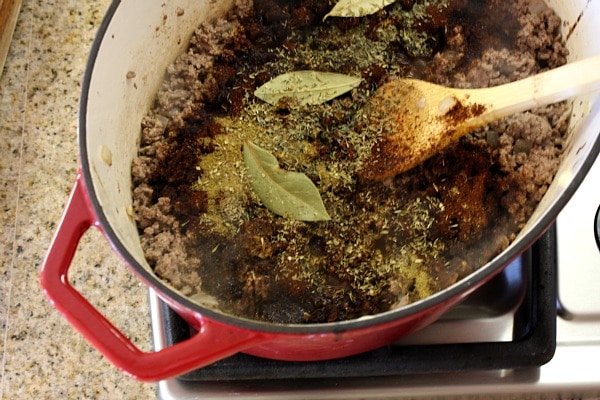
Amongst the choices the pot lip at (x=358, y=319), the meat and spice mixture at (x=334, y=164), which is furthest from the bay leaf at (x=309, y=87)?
the pot lip at (x=358, y=319)

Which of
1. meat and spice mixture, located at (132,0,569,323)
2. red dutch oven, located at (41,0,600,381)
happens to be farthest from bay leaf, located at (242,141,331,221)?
red dutch oven, located at (41,0,600,381)

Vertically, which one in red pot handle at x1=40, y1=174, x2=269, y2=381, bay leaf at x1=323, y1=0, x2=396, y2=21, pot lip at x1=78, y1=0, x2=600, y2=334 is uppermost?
bay leaf at x1=323, y1=0, x2=396, y2=21

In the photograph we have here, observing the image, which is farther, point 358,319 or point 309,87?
point 309,87

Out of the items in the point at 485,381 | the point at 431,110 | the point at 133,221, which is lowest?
the point at 485,381

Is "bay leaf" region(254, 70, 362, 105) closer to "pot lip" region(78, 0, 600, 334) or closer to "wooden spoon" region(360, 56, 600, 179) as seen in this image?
"wooden spoon" region(360, 56, 600, 179)

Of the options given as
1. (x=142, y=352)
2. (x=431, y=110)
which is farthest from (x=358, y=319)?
(x=431, y=110)

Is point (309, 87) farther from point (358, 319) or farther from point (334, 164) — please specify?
point (358, 319)
